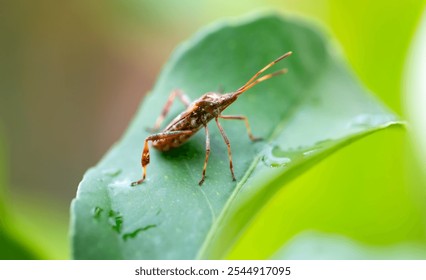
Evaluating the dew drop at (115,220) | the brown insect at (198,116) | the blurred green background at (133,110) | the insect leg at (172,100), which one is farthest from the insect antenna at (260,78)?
the dew drop at (115,220)

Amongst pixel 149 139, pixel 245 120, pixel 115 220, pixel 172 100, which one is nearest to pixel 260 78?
pixel 245 120

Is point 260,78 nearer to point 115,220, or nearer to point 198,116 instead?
point 198,116

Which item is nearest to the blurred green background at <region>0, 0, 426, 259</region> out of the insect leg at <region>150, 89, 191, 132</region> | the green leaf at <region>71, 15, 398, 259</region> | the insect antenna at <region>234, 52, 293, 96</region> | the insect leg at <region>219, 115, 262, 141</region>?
the green leaf at <region>71, 15, 398, 259</region>

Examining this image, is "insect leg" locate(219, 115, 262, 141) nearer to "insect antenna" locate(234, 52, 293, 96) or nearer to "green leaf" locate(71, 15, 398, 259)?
"green leaf" locate(71, 15, 398, 259)

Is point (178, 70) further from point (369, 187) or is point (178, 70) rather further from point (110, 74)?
point (110, 74)
